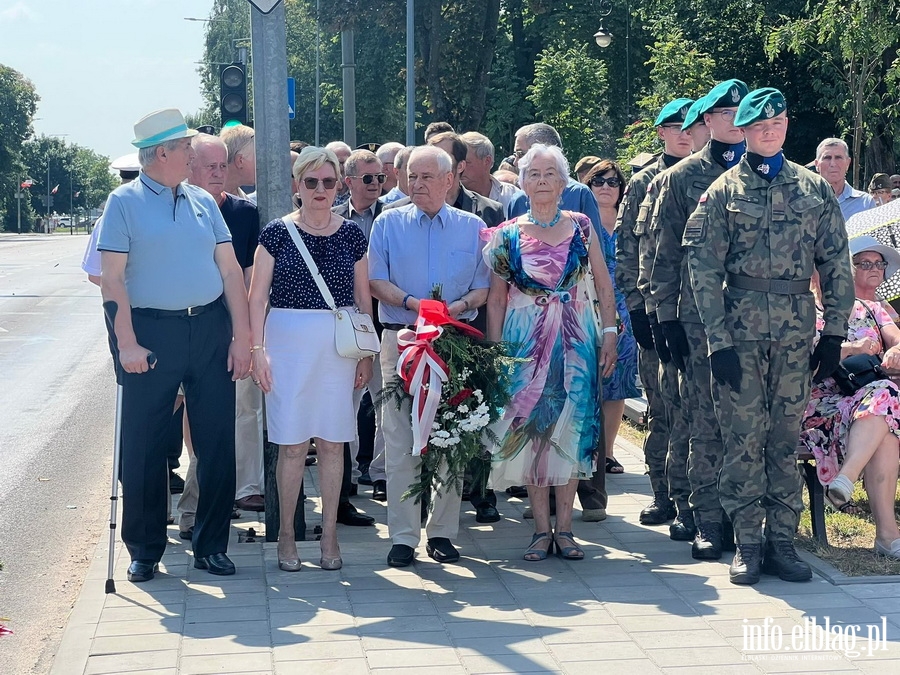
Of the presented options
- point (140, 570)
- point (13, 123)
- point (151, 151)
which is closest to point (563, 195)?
point (151, 151)

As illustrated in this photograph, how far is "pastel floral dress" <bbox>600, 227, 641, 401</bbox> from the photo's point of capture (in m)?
8.03

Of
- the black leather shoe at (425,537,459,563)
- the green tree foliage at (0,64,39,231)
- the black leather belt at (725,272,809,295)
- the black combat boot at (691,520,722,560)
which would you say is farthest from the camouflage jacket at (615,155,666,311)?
the green tree foliage at (0,64,39,231)

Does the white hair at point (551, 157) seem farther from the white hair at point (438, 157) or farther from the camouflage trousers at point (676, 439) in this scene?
the camouflage trousers at point (676, 439)

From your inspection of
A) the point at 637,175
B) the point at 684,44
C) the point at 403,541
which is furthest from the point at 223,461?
the point at 684,44

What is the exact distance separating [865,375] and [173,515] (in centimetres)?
404

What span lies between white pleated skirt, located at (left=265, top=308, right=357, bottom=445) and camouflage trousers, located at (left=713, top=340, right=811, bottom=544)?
1.86m

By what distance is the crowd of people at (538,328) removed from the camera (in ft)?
19.1

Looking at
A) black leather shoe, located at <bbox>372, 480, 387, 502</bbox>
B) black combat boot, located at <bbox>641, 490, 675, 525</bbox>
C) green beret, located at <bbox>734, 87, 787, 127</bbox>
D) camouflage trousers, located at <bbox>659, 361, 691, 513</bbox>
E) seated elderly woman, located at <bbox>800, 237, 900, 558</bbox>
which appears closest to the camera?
green beret, located at <bbox>734, 87, 787, 127</bbox>

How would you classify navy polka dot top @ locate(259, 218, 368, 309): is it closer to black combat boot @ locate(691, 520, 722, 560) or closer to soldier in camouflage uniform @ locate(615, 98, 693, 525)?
soldier in camouflage uniform @ locate(615, 98, 693, 525)

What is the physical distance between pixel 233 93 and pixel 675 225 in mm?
8379

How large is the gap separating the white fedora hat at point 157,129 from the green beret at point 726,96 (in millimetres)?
2630

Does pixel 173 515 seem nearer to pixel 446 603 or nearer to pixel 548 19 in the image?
pixel 446 603

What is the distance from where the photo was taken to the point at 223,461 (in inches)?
243

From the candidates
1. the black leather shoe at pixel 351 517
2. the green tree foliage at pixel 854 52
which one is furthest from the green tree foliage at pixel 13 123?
the black leather shoe at pixel 351 517
